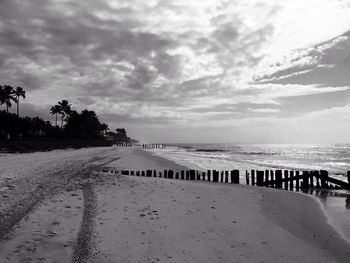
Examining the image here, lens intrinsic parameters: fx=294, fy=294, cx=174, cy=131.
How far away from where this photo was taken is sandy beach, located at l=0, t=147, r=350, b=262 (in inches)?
219

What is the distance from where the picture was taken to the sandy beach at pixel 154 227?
557 centimetres

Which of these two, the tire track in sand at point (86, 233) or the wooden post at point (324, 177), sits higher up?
the tire track in sand at point (86, 233)

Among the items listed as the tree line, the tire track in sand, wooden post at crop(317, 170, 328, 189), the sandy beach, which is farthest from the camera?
the tree line

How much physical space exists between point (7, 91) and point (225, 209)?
8682cm

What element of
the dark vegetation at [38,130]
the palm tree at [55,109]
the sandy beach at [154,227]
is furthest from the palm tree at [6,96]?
the sandy beach at [154,227]

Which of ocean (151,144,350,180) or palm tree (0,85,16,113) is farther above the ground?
palm tree (0,85,16,113)

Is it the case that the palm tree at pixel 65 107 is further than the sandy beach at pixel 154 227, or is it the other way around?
the palm tree at pixel 65 107

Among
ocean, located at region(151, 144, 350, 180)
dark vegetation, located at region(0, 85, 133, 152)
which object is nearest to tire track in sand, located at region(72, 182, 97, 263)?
ocean, located at region(151, 144, 350, 180)

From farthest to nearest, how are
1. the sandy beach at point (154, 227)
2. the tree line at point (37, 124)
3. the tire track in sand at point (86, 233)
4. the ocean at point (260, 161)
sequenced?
the tree line at point (37, 124)
the ocean at point (260, 161)
the sandy beach at point (154, 227)
the tire track in sand at point (86, 233)

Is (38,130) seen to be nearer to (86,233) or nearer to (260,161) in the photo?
(260,161)

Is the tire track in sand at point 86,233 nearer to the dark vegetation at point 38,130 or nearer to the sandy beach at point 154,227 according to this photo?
the sandy beach at point 154,227

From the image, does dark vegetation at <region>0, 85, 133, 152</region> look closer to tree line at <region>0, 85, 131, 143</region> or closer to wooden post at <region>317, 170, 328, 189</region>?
tree line at <region>0, 85, 131, 143</region>

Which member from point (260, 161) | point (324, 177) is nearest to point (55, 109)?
point (260, 161)

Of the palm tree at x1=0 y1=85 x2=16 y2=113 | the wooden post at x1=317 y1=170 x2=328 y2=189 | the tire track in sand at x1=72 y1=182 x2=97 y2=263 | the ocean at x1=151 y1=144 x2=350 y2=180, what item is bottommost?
the ocean at x1=151 y1=144 x2=350 y2=180
